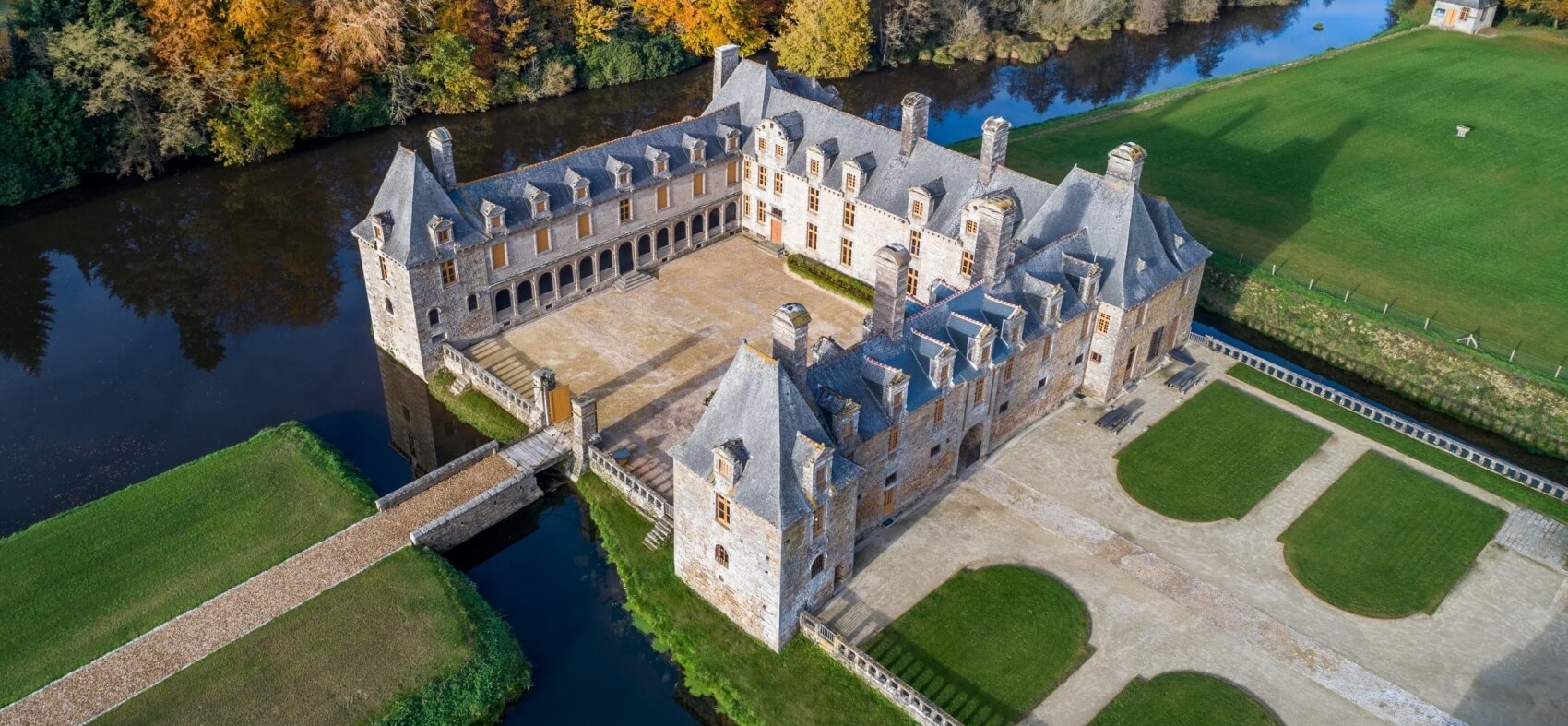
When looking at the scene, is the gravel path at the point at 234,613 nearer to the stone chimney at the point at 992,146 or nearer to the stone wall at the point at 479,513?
the stone wall at the point at 479,513

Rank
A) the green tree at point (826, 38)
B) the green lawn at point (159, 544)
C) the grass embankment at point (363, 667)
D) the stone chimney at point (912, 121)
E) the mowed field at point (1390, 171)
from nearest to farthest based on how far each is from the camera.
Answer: the grass embankment at point (363, 667), the green lawn at point (159, 544), the stone chimney at point (912, 121), the mowed field at point (1390, 171), the green tree at point (826, 38)

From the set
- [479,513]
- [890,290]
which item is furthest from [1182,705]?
[479,513]

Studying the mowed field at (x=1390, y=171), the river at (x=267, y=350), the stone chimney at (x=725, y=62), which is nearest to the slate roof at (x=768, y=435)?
the river at (x=267, y=350)

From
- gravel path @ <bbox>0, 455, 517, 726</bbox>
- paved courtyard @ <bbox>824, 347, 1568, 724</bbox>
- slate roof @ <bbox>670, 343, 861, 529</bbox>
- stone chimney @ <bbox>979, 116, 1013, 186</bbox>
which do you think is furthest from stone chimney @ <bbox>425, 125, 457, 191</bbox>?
paved courtyard @ <bbox>824, 347, 1568, 724</bbox>

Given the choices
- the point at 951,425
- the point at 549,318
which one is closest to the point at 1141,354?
the point at 951,425

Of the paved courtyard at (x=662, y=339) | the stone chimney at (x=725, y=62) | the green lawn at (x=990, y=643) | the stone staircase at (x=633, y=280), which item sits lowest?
the green lawn at (x=990, y=643)

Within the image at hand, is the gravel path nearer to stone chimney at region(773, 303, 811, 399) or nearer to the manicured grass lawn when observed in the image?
stone chimney at region(773, 303, 811, 399)

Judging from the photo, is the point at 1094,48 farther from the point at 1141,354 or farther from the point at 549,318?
the point at 549,318
